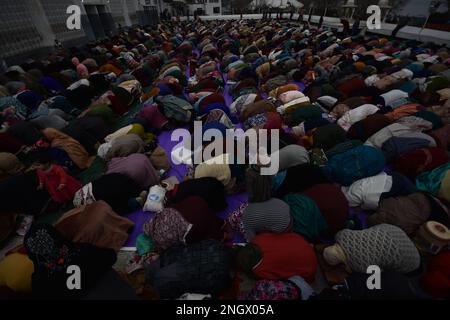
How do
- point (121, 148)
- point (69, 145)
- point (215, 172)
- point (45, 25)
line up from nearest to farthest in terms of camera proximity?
point (215, 172) → point (121, 148) → point (69, 145) → point (45, 25)

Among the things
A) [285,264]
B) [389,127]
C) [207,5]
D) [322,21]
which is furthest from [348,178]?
[207,5]

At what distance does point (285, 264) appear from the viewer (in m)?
2.07

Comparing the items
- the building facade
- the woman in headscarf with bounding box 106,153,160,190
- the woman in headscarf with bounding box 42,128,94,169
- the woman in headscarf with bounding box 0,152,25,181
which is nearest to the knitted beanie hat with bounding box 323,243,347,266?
the woman in headscarf with bounding box 106,153,160,190

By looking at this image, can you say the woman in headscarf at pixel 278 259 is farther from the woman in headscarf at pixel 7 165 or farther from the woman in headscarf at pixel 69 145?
the woman in headscarf at pixel 7 165

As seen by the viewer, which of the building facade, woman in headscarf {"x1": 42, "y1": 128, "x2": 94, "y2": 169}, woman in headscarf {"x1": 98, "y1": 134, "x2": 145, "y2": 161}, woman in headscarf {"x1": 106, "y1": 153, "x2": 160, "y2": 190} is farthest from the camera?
the building facade

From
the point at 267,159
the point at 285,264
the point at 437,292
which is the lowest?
the point at 437,292

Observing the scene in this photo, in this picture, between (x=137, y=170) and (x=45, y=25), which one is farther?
(x=45, y=25)

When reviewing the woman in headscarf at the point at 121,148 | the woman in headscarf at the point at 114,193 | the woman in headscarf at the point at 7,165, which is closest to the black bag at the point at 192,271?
the woman in headscarf at the point at 114,193

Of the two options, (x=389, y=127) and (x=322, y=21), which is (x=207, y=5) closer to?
(x=322, y=21)

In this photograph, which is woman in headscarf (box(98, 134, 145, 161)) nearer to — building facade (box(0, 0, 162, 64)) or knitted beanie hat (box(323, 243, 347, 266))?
knitted beanie hat (box(323, 243, 347, 266))

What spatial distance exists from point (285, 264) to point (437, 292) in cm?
136

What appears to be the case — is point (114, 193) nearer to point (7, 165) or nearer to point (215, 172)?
point (215, 172)

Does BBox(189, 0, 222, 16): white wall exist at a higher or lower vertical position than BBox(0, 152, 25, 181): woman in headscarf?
higher

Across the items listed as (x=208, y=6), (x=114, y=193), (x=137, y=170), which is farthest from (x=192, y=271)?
(x=208, y=6)
